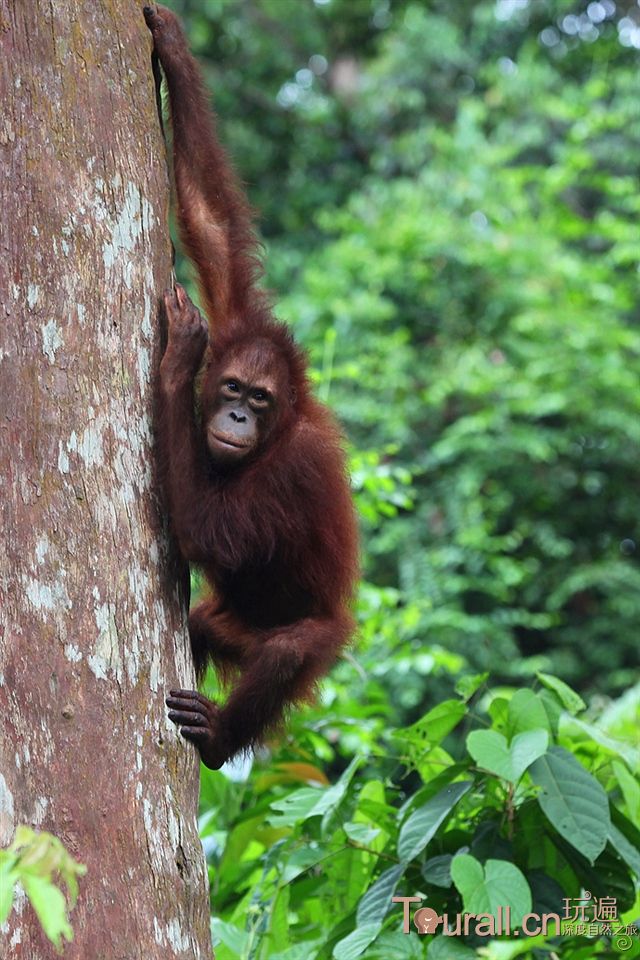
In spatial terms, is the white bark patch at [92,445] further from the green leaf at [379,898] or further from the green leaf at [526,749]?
the green leaf at [379,898]

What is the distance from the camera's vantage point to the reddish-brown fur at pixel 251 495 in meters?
2.81

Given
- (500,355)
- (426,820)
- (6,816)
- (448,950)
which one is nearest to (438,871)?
(426,820)

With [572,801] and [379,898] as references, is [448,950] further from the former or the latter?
[572,801]

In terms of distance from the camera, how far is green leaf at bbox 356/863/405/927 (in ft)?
8.54

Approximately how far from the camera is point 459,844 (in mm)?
2785

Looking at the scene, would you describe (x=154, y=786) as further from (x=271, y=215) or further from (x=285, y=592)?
(x=271, y=215)

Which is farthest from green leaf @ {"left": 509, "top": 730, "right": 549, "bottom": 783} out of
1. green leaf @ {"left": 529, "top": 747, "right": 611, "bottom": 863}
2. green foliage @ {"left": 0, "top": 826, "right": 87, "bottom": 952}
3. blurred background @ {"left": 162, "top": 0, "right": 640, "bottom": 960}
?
blurred background @ {"left": 162, "top": 0, "right": 640, "bottom": 960}

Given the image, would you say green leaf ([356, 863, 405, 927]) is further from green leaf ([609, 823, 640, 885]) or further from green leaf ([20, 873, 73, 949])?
green leaf ([20, 873, 73, 949])

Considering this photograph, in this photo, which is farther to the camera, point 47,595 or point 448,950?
point 448,950

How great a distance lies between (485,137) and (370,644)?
6.89 metres

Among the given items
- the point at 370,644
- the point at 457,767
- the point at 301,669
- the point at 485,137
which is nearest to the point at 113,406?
the point at 301,669

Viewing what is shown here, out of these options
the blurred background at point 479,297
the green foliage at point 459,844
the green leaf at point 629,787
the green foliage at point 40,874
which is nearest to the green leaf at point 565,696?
the green foliage at point 459,844

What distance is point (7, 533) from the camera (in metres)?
2.01

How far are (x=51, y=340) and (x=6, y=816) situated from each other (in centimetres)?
80
